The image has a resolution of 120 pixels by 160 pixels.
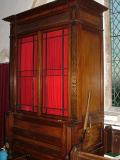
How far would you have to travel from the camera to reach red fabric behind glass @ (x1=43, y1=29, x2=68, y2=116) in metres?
3.02

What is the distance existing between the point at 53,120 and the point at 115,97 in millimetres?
1199

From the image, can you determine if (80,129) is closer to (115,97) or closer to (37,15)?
(115,97)

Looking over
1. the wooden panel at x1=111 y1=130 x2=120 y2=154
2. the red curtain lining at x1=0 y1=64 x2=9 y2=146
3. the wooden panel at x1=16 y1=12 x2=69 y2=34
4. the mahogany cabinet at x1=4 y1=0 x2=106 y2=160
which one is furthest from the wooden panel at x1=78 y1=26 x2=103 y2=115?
the red curtain lining at x1=0 y1=64 x2=9 y2=146

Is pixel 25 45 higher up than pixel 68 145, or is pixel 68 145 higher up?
pixel 25 45

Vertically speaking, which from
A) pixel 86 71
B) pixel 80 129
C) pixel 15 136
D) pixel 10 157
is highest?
pixel 86 71

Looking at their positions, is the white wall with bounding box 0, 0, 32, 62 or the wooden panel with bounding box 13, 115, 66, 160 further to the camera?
the white wall with bounding box 0, 0, 32, 62

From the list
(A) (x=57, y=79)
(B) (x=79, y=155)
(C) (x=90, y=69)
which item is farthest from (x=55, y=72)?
(B) (x=79, y=155)

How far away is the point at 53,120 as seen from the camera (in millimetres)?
3064

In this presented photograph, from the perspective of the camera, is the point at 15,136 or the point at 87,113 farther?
the point at 15,136

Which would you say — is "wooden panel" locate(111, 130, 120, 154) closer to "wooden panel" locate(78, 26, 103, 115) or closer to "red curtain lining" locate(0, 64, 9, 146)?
"wooden panel" locate(78, 26, 103, 115)

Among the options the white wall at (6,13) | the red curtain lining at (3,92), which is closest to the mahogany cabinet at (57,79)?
the red curtain lining at (3,92)

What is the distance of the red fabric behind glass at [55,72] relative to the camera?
3.02m

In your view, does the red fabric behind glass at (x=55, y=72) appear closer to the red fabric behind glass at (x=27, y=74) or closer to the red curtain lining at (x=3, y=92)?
the red fabric behind glass at (x=27, y=74)

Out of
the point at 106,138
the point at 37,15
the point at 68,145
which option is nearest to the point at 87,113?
the point at 68,145
